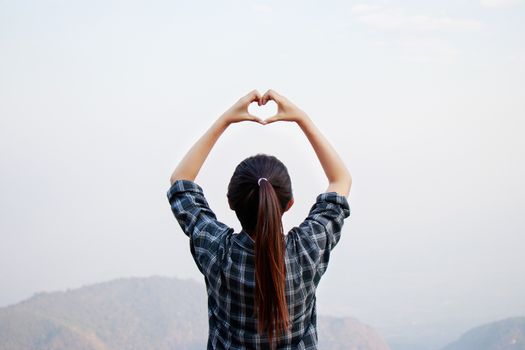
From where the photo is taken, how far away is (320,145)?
82.5 inches

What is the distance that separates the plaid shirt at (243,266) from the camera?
187 cm

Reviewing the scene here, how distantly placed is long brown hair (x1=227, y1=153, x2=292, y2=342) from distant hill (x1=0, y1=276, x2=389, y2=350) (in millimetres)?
39949

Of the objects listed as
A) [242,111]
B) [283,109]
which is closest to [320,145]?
[283,109]

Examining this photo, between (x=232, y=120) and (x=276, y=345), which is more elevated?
(x=232, y=120)

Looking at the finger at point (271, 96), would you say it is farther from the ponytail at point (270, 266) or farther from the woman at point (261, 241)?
the ponytail at point (270, 266)

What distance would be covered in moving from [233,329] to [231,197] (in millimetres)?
378
